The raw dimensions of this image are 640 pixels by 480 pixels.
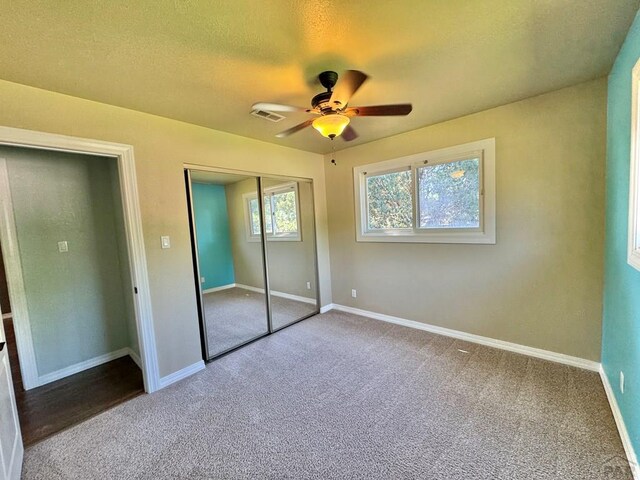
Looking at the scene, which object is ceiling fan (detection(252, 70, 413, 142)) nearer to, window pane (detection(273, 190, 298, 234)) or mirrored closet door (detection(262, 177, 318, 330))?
mirrored closet door (detection(262, 177, 318, 330))

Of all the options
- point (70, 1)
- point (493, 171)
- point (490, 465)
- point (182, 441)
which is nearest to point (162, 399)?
point (182, 441)

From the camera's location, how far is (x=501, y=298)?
2801mm

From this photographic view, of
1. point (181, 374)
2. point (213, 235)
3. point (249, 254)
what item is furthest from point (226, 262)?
point (181, 374)

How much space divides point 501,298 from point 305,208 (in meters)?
2.66

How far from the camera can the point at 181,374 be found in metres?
2.62

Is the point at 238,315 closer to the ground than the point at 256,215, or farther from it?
closer to the ground

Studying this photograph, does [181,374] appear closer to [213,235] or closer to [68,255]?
[213,235]

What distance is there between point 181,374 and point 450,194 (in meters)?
3.37

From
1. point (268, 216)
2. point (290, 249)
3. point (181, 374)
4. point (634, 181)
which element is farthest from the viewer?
point (290, 249)

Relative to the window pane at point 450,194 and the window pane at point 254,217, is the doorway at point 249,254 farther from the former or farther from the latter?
the window pane at point 450,194

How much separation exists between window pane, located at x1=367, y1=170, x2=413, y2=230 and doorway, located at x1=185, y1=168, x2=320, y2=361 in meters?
0.90

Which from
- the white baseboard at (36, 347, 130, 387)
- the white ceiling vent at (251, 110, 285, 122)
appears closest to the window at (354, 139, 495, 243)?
the white ceiling vent at (251, 110, 285, 122)

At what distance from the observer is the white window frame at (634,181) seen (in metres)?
1.50

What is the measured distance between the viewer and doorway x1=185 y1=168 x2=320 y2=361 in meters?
3.05
